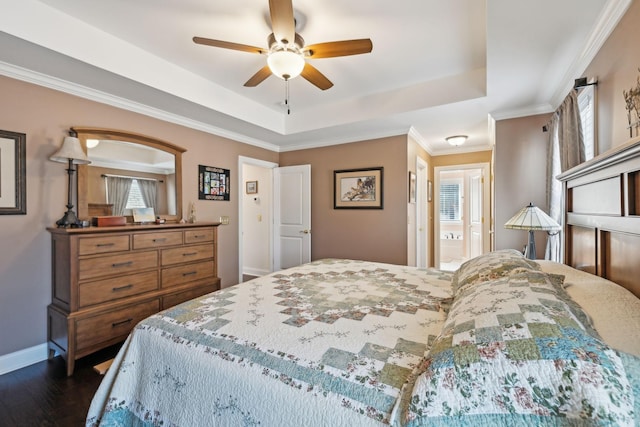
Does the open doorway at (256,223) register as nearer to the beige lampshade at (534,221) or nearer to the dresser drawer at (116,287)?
the dresser drawer at (116,287)

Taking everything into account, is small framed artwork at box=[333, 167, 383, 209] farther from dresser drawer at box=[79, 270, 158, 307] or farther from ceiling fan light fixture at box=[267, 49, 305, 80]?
dresser drawer at box=[79, 270, 158, 307]

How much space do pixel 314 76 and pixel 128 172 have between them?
2.17 meters

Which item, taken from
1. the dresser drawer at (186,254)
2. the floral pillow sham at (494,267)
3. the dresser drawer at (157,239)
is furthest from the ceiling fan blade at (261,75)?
the floral pillow sham at (494,267)

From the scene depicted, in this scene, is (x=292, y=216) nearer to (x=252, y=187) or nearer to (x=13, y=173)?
(x=252, y=187)

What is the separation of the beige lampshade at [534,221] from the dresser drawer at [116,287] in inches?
130

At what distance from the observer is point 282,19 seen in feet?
5.73

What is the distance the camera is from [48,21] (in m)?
1.98

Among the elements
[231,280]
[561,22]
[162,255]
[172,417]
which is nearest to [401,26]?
[561,22]

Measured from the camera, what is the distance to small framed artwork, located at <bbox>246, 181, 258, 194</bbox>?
5.46 meters

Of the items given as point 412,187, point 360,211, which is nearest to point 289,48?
point 360,211

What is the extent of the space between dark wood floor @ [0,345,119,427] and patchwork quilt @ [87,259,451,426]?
2.99 ft

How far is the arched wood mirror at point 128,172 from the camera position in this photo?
266 cm

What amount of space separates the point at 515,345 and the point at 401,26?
90.9 inches

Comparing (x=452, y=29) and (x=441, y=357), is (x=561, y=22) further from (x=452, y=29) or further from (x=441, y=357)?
(x=441, y=357)
